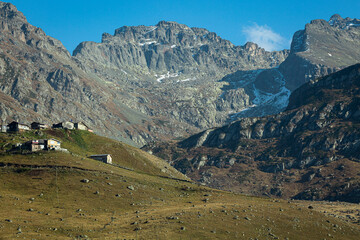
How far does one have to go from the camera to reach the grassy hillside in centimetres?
7794

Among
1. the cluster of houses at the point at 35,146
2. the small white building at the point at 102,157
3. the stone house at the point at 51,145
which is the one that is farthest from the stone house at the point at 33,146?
the small white building at the point at 102,157

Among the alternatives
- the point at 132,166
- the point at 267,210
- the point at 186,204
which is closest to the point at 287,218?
the point at 267,210

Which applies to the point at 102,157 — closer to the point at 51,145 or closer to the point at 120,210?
the point at 51,145

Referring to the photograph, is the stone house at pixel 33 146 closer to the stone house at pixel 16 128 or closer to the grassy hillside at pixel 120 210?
the grassy hillside at pixel 120 210

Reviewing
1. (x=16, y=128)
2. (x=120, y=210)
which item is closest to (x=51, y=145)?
(x=16, y=128)

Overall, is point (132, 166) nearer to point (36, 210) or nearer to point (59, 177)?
point (59, 177)

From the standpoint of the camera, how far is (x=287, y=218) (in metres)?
101

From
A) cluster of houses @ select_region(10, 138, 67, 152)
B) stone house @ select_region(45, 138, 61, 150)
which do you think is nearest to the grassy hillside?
cluster of houses @ select_region(10, 138, 67, 152)

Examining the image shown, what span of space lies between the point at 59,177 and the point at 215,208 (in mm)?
43374

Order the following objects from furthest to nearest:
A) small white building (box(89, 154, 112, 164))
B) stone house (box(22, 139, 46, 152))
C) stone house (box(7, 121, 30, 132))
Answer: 1. stone house (box(7, 121, 30, 132))
2. small white building (box(89, 154, 112, 164))
3. stone house (box(22, 139, 46, 152))

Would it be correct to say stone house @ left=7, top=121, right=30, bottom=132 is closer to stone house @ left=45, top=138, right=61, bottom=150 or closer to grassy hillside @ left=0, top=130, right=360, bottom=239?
stone house @ left=45, top=138, right=61, bottom=150

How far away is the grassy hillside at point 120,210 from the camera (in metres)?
77.9

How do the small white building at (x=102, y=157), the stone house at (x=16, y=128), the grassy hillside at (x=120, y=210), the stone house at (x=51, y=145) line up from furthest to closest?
the stone house at (x=16, y=128) < the small white building at (x=102, y=157) < the stone house at (x=51, y=145) < the grassy hillside at (x=120, y=210)

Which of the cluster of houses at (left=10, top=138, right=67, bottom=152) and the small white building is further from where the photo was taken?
the small white building
